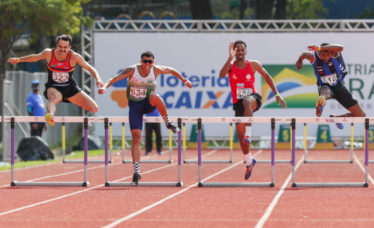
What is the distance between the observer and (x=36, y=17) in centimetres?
2409

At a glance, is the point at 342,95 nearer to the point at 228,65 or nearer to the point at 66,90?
the point at 228,65

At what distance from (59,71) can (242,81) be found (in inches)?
108

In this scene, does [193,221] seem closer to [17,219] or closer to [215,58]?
[17,219]

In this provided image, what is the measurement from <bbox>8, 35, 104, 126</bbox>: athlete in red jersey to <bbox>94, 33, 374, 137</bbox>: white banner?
13.1 m

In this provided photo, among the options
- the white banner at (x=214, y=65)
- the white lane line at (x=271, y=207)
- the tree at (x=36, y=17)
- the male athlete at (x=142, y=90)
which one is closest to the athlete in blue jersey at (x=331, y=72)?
the white lane line at (x=271, y=207)

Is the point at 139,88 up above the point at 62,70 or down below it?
below

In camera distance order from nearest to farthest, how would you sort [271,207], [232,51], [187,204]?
[271,207], [187,204], [232,51]

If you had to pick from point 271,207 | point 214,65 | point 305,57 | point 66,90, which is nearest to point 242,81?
point 305,57

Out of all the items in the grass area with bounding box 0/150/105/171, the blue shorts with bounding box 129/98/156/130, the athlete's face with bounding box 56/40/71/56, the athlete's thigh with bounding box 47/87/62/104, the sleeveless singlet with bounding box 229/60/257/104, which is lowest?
the grass area with bounding box 0/150/105/171

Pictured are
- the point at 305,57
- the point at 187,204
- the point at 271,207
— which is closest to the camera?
the point at 271,207

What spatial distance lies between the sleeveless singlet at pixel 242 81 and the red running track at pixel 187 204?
4.71 ft

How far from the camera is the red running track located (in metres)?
8.43

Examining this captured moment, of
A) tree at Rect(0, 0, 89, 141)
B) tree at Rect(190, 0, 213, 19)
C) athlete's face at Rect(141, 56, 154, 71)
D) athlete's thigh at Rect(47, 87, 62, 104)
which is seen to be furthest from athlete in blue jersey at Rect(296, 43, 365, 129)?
tree at Rect(190, 0, 213, 19)

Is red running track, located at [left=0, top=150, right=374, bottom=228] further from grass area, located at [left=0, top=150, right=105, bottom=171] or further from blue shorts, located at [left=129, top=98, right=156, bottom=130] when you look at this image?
grass area, located at [left=0, top=150, right=105, bottom=171]
